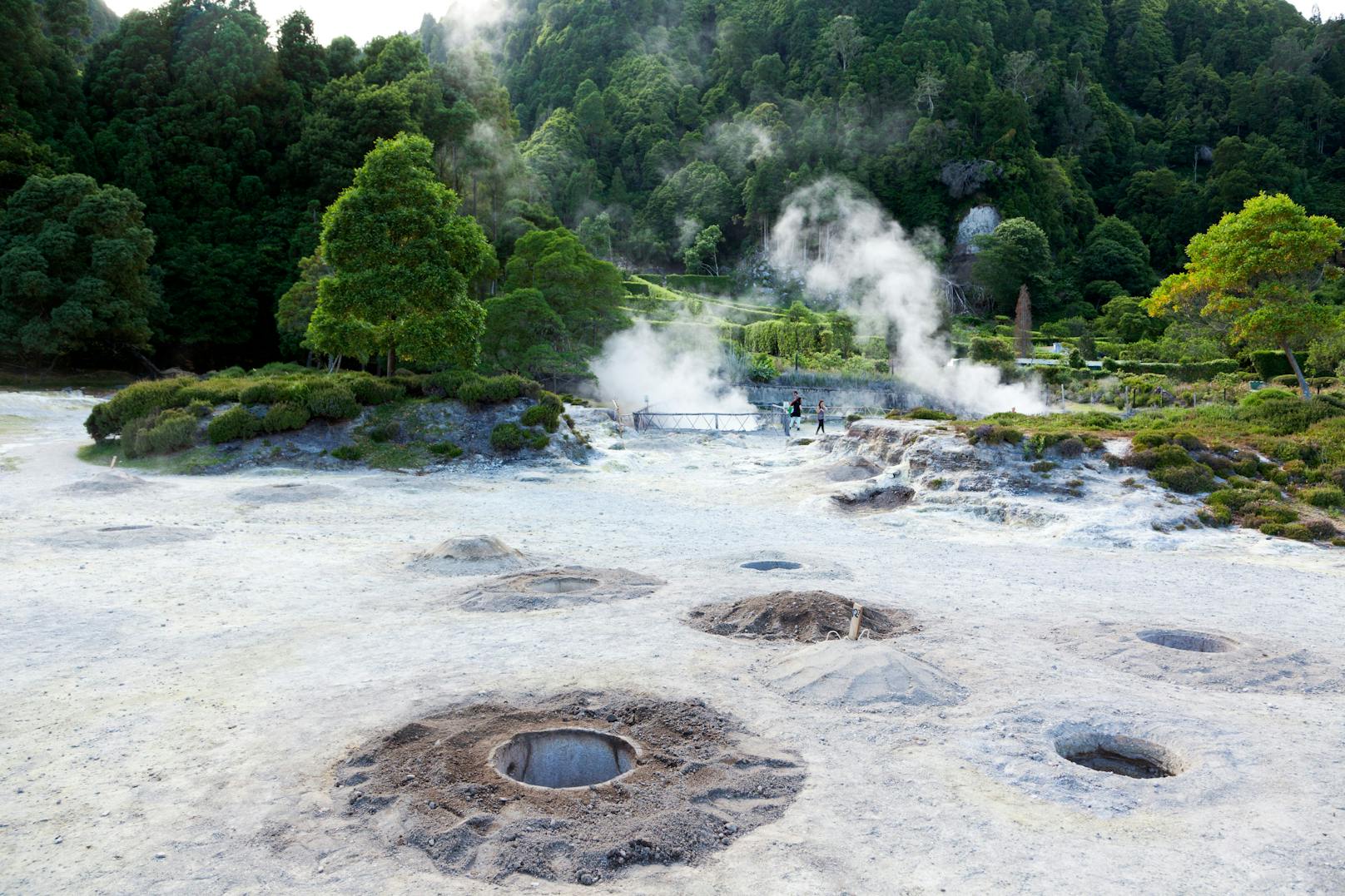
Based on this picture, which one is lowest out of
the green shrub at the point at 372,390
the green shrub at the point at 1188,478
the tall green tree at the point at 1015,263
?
the green shrub at the point at 1188,478

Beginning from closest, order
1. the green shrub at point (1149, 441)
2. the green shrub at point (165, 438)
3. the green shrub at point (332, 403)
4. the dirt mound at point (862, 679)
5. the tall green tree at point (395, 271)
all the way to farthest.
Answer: the dirt mound at point (862, 679)
the green shrub at point (1149, 441)
the green shrub at point (165, 438)
the green shrub at point (332, 403)
the tall green tree at point (395, 271)

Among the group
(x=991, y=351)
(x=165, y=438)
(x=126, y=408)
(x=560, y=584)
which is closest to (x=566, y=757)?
(x=560, y=584)

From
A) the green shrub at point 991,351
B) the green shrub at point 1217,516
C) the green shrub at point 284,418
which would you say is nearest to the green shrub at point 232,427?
the green shrub at point 284,418

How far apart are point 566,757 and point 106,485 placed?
16311mm

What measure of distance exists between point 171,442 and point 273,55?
49953 mm

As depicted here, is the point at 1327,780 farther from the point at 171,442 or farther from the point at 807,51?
→ the point at 807,51

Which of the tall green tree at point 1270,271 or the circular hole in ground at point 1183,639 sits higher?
the tall green tree at point 1270,271

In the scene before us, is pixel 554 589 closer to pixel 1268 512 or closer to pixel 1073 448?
pixel 1073 448

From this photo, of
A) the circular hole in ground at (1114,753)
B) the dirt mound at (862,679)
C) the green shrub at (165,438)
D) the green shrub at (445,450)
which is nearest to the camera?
the circular hole in ground at (1114,753)

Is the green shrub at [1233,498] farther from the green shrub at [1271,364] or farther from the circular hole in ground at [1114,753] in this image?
the green shrub at [1271,364]

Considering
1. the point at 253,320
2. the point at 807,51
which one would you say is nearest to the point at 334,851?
the point at 253,320

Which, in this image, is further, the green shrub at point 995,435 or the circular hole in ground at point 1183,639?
the green shrub at point 995,435

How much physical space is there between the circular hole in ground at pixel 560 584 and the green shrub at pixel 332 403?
617 inches

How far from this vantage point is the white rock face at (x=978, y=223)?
280ft
